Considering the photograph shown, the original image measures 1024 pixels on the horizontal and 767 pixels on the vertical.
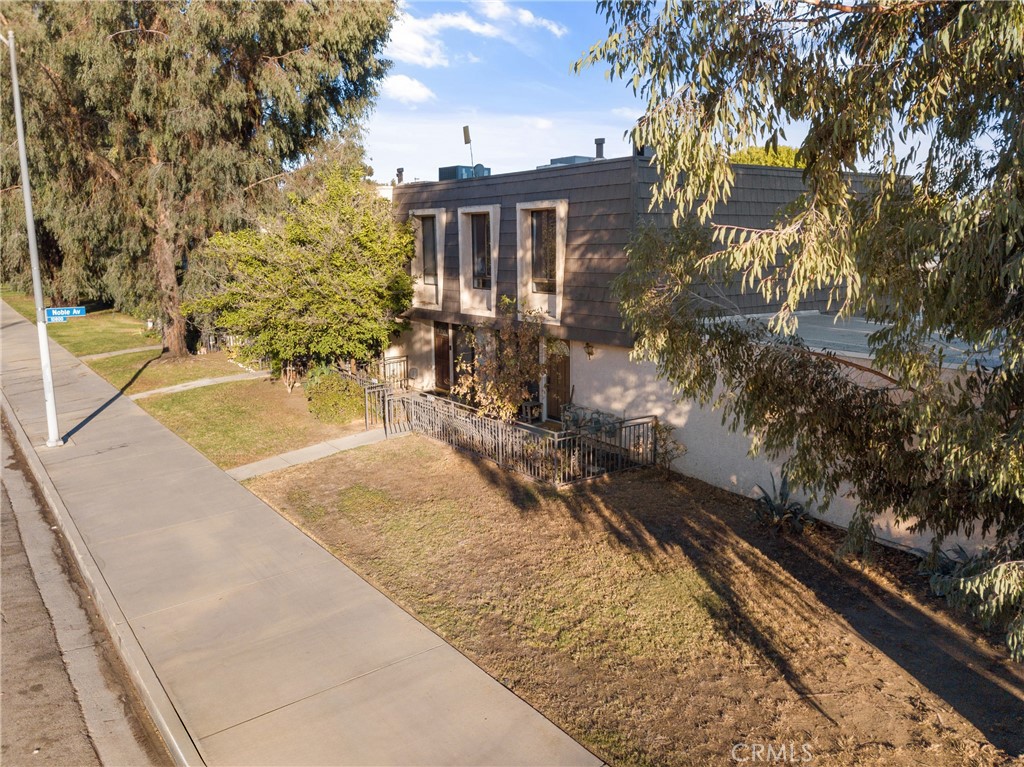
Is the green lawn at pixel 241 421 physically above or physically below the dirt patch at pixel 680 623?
above

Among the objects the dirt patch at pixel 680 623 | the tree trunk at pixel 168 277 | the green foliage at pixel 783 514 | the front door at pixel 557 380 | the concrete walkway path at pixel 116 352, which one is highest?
the tree trunk at pixel 168 277

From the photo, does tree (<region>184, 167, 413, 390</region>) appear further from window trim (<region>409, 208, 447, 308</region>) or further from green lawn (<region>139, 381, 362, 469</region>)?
green lawn (<region>139, 381, 362, 469</region>)

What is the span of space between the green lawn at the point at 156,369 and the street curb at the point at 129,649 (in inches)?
395

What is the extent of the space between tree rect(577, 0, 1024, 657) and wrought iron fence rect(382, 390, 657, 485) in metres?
5.69

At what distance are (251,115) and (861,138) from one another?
67.1ft

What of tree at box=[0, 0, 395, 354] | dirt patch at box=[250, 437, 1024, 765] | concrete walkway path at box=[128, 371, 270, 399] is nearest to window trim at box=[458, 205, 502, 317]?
dirt patch at box=[250, 437, 1024, 765]

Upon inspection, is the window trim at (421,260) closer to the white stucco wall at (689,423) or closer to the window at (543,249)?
the window at (543,249)

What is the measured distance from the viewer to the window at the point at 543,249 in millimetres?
15391

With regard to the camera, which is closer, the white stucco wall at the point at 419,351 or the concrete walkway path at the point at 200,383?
the white stucco wall at the point at 419,351

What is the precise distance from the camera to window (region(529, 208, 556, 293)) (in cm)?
1539

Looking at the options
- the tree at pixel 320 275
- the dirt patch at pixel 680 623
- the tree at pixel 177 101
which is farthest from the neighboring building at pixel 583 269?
the tree at pixel 177 101

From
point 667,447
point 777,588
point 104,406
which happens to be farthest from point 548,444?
point 104,406

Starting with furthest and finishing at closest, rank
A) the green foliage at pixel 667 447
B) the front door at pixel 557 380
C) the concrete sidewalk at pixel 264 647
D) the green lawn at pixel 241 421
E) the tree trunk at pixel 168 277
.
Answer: the tree trunk at pixel 168 277 < the front door at pixel 557 380 < the green lawn at pixel 241 421 < the green foliage at pixel 667 447 < the concrete sidewalk at pixel 264 647

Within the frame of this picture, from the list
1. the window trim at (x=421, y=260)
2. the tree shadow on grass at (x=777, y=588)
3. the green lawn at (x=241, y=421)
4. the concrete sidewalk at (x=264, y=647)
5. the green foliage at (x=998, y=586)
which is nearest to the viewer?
the green foliage at (x=998, y=586)
